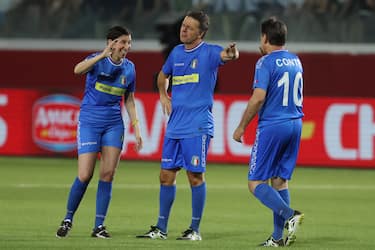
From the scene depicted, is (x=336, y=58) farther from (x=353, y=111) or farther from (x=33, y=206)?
(x=33, y=206)

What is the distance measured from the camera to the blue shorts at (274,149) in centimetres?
977

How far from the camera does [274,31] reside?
9719 mm

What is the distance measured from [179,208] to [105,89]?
3.09 meters

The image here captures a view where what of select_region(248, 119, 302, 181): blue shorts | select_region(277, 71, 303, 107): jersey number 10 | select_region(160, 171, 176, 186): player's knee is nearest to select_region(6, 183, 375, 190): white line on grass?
select_region(160, 171, 176, 186): player's knee

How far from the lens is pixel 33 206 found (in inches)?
516

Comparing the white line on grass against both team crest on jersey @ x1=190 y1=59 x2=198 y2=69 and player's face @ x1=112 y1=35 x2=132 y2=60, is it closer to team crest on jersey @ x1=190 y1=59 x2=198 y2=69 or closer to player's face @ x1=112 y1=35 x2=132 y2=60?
player's face @ x1=112 y1=35 x2=132 y2=60

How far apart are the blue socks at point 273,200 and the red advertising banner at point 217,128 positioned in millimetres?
9089

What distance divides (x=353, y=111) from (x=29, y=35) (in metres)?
8.24

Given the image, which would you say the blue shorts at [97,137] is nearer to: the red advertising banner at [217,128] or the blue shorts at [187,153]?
the blue shorts at [187,153]

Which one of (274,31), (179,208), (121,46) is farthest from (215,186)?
(274,31)

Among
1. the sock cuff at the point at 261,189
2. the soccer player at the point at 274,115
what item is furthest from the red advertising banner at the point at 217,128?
the sock cuff at the point at 261,189

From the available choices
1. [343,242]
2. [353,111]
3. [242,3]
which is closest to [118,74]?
[343,242]

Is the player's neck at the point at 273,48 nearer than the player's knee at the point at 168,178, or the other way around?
the player's neck at the point at 273,48

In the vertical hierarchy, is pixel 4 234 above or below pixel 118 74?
below
